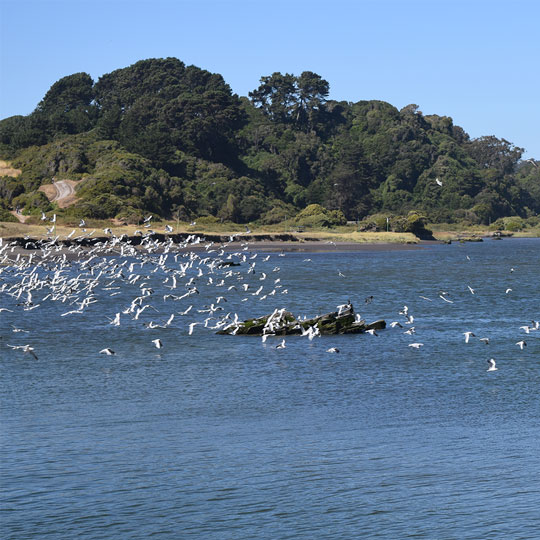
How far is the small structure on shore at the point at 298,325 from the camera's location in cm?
4300

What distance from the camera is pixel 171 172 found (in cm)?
18988

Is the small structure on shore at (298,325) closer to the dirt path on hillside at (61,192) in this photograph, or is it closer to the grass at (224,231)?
the grass at (224,231)

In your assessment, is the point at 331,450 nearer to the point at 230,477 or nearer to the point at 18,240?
the point at 230,477

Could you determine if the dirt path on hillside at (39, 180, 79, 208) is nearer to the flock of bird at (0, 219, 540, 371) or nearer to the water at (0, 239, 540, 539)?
the flock of bird at (0, 219, 540, 371)

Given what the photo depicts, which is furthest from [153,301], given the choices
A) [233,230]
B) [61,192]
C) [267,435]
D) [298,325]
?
[61,192]

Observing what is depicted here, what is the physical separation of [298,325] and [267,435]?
18.8 m

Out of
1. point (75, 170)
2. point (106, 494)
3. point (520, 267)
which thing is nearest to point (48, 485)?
point (106, 494)

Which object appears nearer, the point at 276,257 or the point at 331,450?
the point at 331,450

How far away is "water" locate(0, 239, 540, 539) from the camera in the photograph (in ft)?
61.8

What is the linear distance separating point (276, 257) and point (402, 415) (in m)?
91.1

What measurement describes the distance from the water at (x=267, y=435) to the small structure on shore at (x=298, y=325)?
673 mm

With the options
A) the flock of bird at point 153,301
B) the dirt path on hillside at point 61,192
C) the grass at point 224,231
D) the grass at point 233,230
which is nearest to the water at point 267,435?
the flock of bird at point 153,301

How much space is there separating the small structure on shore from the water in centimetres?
67

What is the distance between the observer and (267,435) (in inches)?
970
